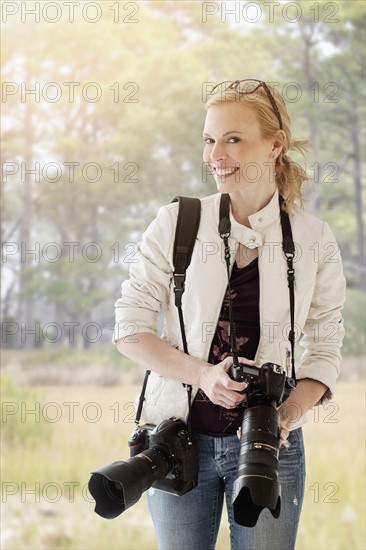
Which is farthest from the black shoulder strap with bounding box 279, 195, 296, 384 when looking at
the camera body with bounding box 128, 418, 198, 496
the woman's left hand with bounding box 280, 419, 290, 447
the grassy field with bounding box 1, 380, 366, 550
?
the grassy field with bounding box 1, 380, 366, 550

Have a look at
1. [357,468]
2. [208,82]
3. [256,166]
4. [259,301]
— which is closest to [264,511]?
[259,301]

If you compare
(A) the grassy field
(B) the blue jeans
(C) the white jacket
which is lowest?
(A) the grassy field

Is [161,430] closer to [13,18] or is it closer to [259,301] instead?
[259,301]

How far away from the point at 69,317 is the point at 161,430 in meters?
1.53

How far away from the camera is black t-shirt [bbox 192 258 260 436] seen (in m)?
1.24

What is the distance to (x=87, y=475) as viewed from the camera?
2609 mm

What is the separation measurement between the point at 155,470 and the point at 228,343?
251 mm

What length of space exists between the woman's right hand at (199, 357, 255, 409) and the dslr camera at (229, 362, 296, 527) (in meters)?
0.01

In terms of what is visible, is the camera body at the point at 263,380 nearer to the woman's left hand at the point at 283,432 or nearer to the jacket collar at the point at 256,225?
the woman's left hand at the point at 283,432

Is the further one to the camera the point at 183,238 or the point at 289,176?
the point at 289,176

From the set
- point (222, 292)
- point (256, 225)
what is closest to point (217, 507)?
point (222, 292)

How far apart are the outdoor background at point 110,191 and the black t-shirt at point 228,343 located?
1.42m

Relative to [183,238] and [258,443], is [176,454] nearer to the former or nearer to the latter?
[258,443]

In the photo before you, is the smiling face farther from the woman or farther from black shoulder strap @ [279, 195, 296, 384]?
black shoulder strap @ [279, 195, 296, 384]
